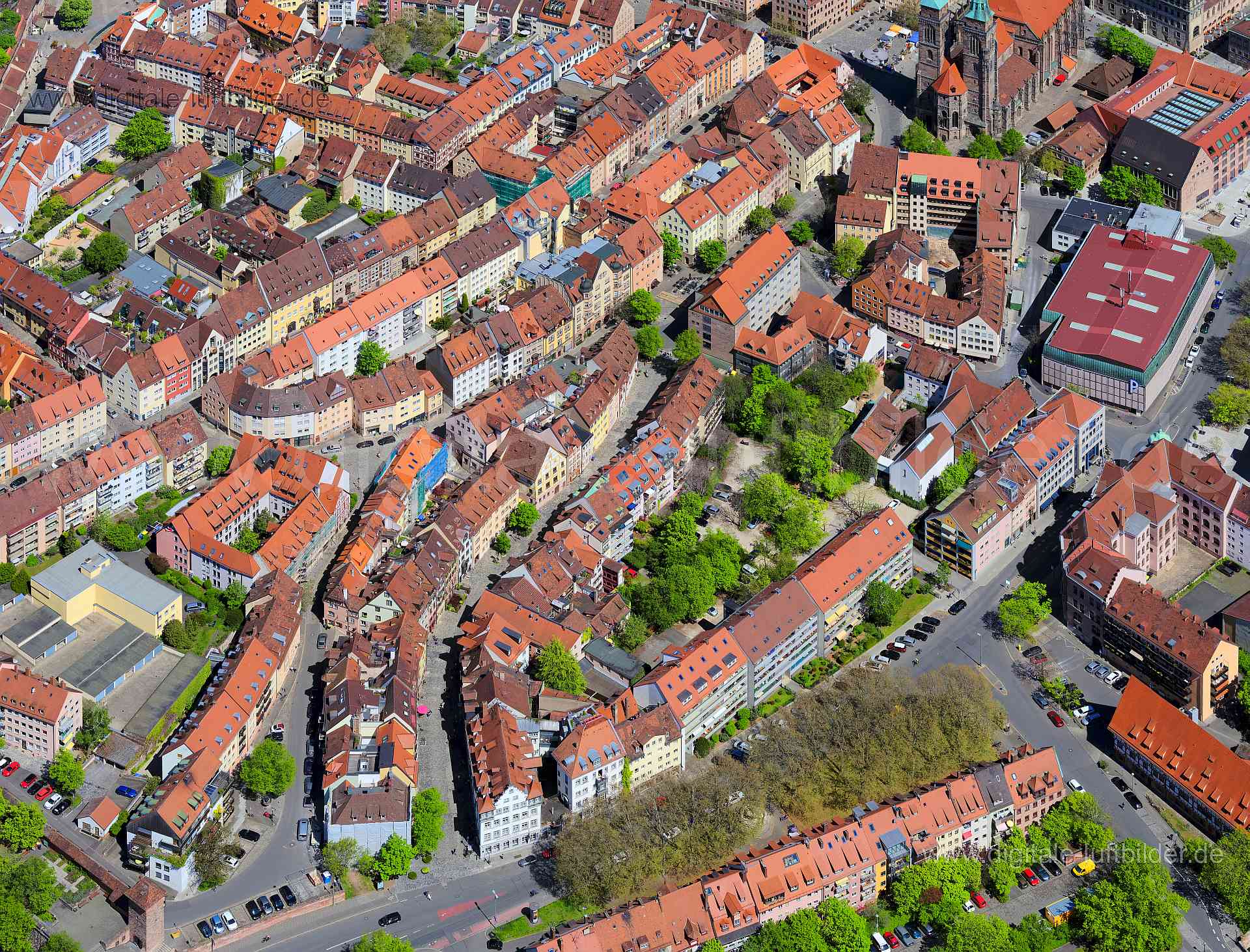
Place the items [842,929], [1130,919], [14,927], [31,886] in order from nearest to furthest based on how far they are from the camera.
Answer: [14,927] → [31,886] → [842,929] → [1130,919]

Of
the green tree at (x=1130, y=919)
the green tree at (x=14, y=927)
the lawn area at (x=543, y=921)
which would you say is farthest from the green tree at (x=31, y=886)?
the green tree at (x=1130, y=919)

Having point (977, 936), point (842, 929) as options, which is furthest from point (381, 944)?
point (977, 936)

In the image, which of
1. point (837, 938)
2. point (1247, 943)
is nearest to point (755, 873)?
point (837, 938)

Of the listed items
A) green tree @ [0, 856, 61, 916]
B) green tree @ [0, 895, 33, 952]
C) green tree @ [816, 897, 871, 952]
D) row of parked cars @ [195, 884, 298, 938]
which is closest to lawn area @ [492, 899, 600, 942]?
row of parked cars @ [195, 884, 298, 938]

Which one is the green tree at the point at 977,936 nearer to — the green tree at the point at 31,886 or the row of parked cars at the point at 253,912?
the row of parked cars at the point at 253,912

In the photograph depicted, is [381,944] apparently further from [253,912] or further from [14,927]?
[14,927]

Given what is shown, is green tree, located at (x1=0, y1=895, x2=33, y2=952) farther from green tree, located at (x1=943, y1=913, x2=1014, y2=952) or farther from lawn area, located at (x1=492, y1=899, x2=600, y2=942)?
green tree, located at (x1=943, y1=913, x2=1014, y2=952)
